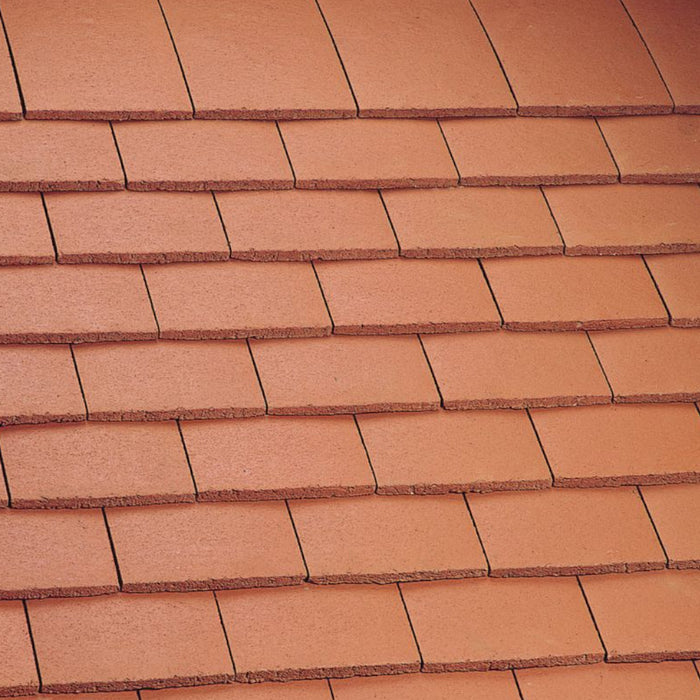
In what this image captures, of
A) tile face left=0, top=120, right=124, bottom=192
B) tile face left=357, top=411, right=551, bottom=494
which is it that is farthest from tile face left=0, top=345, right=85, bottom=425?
tile face left=357, top=411, right=551, bottom=494

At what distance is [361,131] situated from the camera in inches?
128

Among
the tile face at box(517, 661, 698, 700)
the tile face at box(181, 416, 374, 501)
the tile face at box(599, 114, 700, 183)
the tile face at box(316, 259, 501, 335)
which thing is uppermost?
the tile face at box(599, 114, 700, 183)

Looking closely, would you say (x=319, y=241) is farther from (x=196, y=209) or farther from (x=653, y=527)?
(x=653, y=527)

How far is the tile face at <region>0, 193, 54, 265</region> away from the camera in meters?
3.02

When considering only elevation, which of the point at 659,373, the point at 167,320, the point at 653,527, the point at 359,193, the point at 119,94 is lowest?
the point at 653,527

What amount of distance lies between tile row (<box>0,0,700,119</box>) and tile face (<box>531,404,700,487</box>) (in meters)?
0.72

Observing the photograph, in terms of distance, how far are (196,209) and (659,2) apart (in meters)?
1.32

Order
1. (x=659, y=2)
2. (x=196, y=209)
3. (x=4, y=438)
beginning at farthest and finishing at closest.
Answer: (x=659, y=2) → (x=196, y=209) → (x=4, y=438)

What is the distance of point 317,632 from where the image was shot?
9.80ft

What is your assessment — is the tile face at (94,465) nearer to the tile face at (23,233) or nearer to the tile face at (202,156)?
the tile face at (23,233)

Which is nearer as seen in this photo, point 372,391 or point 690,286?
point 372,391

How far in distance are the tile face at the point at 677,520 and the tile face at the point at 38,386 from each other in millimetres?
1278

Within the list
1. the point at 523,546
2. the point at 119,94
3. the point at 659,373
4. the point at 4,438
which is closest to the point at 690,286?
the point at 659,373

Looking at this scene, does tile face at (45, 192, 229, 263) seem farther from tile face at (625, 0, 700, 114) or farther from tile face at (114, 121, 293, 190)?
tile face at (625, 0, 700, 114)
